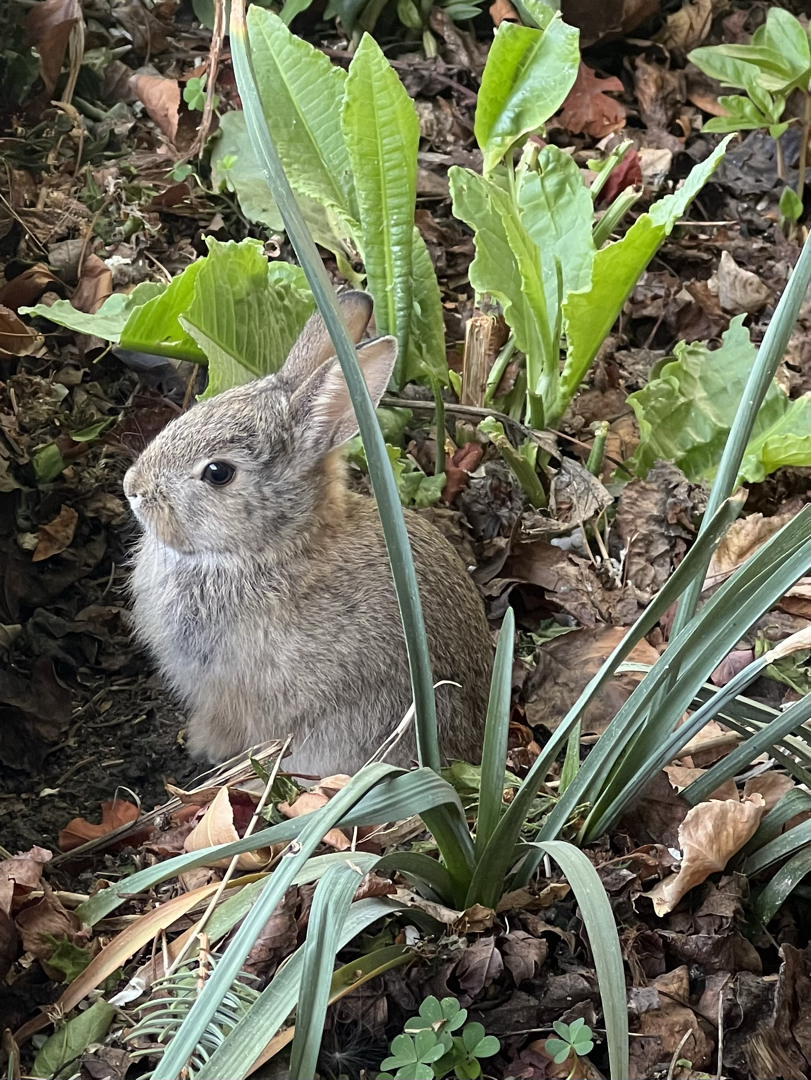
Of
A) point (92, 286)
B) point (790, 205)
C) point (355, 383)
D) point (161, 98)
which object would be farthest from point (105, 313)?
point (790, 205)

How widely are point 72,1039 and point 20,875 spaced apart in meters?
0.44

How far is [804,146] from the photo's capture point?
434cm

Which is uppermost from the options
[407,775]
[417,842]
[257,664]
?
[407,775]

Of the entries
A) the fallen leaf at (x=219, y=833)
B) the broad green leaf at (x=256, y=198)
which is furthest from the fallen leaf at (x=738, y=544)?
the fallen leaf at (x=219, y=833)

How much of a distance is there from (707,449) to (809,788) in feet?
5.15

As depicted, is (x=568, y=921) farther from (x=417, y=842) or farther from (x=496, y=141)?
(x=496, y=141)

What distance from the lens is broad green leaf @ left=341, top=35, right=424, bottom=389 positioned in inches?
124

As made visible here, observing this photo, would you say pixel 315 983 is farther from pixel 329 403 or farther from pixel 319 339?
Result: pixel 319 339

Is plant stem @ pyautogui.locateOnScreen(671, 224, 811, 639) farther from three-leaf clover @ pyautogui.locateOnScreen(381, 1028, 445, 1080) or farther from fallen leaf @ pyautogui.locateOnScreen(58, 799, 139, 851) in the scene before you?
fallen leaf @ pyautogui.locateOnScreen(58, 799, 139, 851)

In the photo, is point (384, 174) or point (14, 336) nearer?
point (384, 174)

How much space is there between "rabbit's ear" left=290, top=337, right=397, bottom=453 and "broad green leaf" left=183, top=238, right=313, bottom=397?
15.5 inches

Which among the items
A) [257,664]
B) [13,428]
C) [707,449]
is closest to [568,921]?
[257,664]

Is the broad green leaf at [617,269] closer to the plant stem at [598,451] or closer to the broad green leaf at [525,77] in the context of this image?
the plant stem at [598,451]

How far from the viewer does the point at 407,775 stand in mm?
1791
